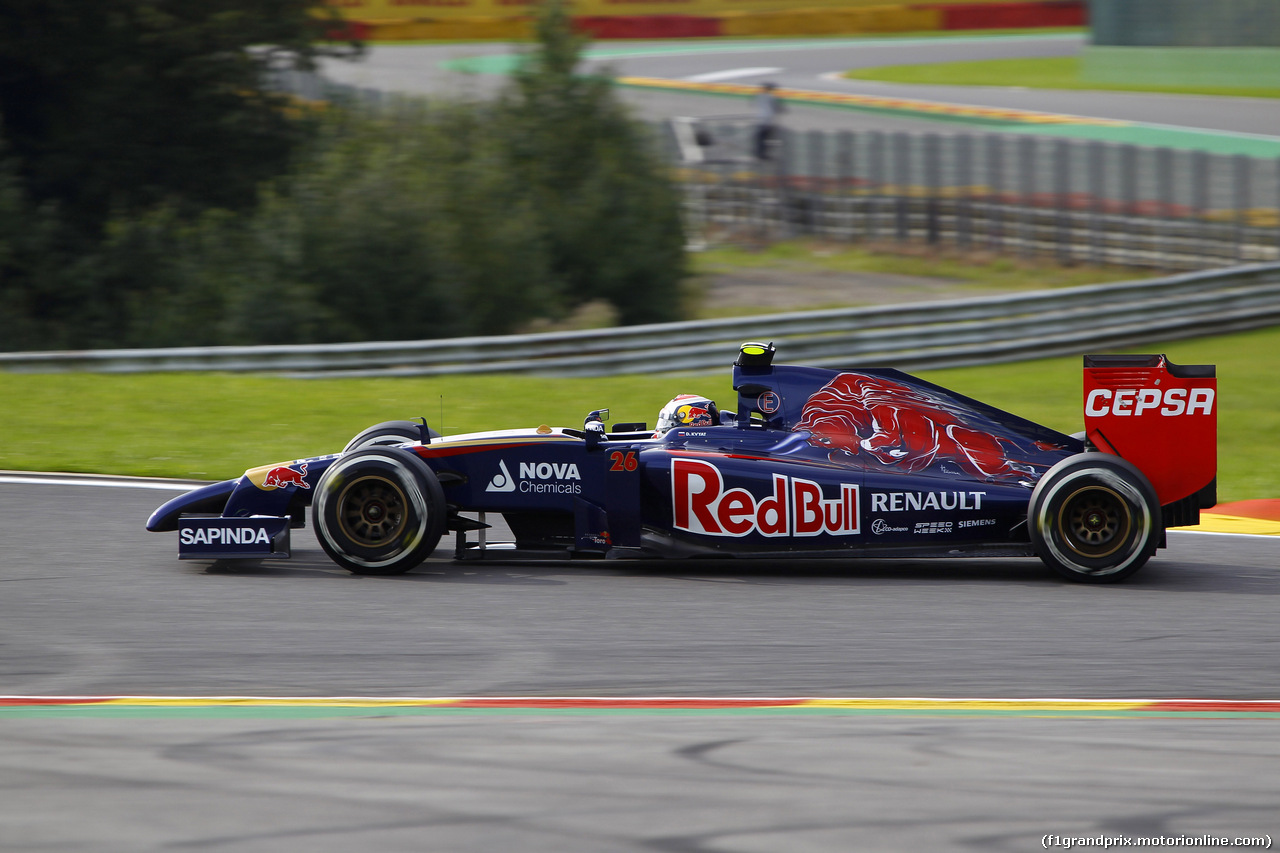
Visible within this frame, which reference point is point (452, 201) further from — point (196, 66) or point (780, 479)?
point (780, 479)

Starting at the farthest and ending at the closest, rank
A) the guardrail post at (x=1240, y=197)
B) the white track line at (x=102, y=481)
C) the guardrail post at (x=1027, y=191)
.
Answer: the guardrail post at (x=1027, y=191), the guardrail post at (x=1240, y=197), the white track line at (x=102, y=481)

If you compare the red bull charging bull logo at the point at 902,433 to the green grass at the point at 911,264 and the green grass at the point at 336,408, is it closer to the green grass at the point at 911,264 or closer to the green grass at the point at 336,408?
the green grass at the point at 336,408

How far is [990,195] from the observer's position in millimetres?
22672

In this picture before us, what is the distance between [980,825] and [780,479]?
3.16 meters

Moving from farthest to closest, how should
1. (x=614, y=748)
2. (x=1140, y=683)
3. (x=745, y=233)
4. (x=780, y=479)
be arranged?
(x=745, y=233), (x=780, y=479), (x=1140, y=683), (x=614, y=748)

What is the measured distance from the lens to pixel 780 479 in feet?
22.1

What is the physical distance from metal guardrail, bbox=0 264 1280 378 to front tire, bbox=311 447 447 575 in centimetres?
694

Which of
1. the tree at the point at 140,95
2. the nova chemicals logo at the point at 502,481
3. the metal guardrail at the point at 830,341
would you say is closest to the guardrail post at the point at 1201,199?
the metal guardrail at the point at 830,341

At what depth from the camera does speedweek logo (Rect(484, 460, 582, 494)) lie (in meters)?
6.96

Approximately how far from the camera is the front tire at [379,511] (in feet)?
22.4

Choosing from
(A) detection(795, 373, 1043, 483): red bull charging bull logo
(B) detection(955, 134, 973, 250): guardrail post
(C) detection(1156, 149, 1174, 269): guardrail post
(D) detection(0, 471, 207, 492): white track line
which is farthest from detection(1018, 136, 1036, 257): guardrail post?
(A) detection(795, 373, 1043, 483): red bull charging bull logo

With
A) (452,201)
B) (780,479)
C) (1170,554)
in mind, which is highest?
(452,201)

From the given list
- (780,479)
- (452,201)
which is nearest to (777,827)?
(780,479)

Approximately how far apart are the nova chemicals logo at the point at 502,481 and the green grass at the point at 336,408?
284 centimetres
